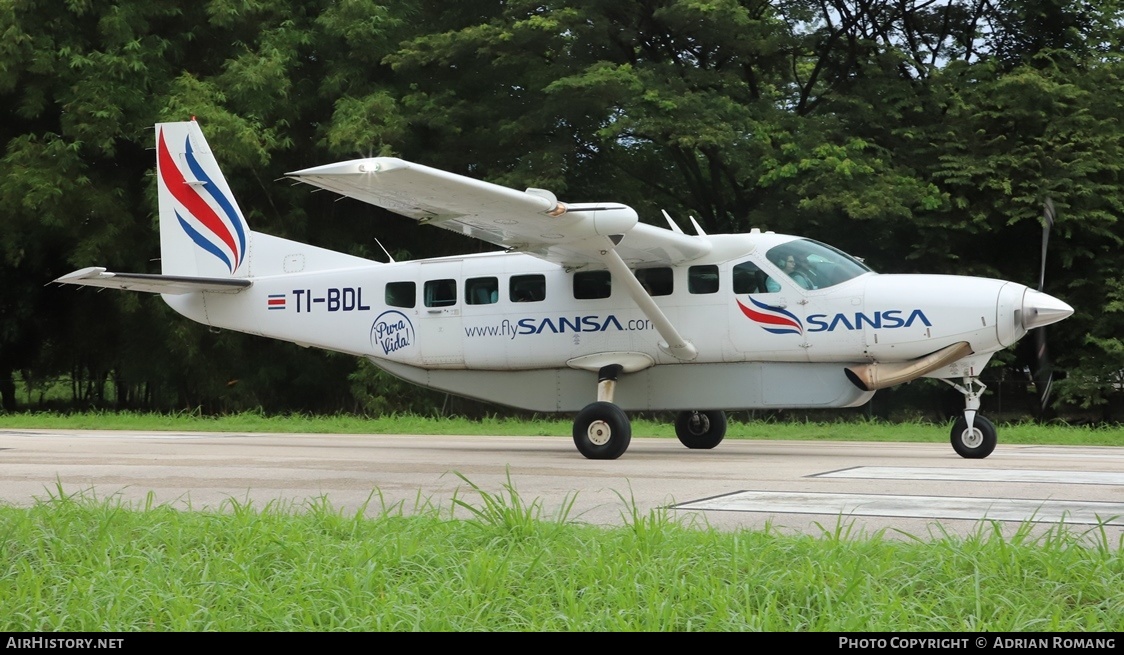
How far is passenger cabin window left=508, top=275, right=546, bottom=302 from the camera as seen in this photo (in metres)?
12.9

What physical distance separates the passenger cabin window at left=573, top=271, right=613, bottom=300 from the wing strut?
436 mm

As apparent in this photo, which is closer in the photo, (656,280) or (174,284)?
(656,280)

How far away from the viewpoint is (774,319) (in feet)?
38.7

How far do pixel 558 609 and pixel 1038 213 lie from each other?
63.1ft

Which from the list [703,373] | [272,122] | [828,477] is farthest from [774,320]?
[272,122]

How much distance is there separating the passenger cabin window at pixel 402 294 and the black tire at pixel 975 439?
6.29m

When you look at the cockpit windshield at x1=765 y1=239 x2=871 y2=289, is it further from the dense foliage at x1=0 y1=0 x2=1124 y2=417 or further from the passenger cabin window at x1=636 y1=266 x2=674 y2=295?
the dense foliage at x1=0 y1=0 x2=1124 y2=417

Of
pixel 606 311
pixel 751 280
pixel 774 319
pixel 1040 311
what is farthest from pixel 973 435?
pixel 606 311

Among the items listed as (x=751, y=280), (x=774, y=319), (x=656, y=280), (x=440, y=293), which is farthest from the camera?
(x=440, y=293)

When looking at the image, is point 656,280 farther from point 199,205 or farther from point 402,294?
point 199,205

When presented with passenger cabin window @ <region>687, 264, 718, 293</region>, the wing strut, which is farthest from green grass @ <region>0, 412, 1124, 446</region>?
passenger cabin window @ <region>687, 264, 718, 293</region>

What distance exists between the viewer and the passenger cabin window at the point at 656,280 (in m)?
12.3

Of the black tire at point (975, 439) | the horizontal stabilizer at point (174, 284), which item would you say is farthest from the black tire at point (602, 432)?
the horizontal stabilizer at point (174, 284)

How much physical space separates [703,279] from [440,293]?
126 inches
